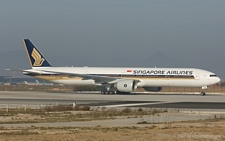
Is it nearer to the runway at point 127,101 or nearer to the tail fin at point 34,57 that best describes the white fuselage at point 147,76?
the tail fin at point 34,57

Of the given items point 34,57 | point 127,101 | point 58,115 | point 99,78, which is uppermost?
point 34,57

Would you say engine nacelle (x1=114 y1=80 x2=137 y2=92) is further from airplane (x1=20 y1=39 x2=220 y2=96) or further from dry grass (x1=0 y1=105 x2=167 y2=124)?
dry grass (x1=0 y1=105 x2=167 y2=124)

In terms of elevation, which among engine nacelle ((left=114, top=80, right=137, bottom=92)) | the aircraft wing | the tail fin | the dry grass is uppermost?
the tail fin

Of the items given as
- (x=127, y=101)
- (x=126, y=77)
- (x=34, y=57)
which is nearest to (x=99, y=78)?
(x=126, y=77)

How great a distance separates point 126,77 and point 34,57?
1527 centimetres

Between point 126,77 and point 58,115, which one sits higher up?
point 126,77

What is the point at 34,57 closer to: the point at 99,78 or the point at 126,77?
the point at 99,78

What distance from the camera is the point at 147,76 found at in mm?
69438

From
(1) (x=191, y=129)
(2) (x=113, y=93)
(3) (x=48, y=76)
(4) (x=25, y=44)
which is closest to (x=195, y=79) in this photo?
(2) (x=113, y=93)

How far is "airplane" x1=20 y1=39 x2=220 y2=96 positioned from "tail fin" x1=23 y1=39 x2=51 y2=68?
324 millimetres

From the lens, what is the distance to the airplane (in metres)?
68.4

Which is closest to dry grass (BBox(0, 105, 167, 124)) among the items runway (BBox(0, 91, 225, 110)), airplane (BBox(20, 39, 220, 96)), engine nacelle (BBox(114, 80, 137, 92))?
runway (BBox(0, 91, 225, 110))

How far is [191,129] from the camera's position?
23.8m

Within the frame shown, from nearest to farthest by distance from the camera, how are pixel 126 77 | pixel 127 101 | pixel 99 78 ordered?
pixel 127 101
pixel 99 78
pixel 126 77
